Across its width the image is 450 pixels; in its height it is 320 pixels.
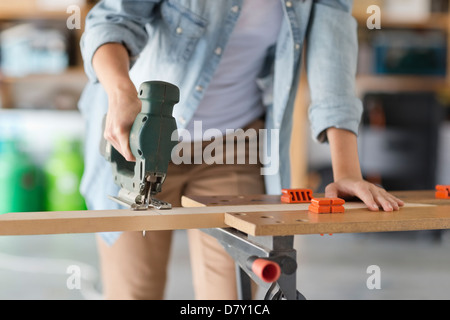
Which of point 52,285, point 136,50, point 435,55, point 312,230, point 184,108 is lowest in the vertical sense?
point 52,285

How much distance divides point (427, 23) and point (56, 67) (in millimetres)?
2569

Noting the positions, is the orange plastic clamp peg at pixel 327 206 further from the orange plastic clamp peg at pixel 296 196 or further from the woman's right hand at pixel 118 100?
the woman's right hand at pixel 118 100

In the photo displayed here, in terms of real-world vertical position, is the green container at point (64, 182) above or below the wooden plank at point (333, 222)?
below

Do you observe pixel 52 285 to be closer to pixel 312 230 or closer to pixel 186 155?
pixel 186 155

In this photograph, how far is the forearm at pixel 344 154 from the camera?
1.20 meters

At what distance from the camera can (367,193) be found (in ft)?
3.51

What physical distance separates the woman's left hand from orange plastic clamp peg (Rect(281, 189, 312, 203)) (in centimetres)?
4

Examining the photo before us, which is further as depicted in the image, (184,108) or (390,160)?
(390,160)

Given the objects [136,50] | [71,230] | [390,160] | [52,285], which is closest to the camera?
[71,230]

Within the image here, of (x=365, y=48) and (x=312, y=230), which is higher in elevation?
(x=365, y=48)

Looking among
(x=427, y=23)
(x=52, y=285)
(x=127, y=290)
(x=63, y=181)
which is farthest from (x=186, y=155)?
(x=427, y=23)

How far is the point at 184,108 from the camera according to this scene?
1320mm

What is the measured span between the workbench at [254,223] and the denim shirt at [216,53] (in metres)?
0.32
